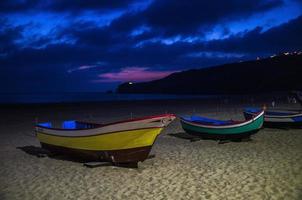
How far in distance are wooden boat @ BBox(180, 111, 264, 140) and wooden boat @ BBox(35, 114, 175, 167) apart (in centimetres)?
521

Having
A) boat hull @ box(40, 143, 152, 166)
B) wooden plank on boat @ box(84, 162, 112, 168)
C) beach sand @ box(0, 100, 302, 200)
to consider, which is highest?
boat hull @ box(40, 143, 152, 166)

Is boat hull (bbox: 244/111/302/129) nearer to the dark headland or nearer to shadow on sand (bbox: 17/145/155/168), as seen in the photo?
shadow on sand (bbox: 17/145/155/168)

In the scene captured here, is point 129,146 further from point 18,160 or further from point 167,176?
point 18,160

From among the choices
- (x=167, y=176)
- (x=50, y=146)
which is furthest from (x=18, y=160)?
(x=167, y=176)

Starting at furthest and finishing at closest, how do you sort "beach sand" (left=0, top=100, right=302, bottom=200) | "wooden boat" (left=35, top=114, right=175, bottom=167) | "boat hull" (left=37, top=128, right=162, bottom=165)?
"boat hull" (left=37, top=128, right=162, bottom=165) → "wooden boat" (left=35, top=114, right=175, bottom=167) → "beach sand" (left=0, top=100, right=302, bottom=200)

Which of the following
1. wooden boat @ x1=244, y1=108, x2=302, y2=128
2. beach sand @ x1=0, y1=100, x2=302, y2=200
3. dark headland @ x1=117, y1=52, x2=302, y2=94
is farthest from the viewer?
dark headland @ x1=117, y1=52, x2=302, y2=94

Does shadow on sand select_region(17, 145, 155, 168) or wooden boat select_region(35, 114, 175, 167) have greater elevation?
wooden boat select_region(35, 114, 175, 167)

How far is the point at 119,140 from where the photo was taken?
10312mm

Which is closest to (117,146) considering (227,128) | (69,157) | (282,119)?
(69,157)

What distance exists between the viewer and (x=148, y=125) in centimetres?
995

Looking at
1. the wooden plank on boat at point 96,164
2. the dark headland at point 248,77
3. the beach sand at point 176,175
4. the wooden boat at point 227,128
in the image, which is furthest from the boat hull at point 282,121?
the dark headland at point 248,77

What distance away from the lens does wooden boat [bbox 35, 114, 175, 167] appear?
997cm

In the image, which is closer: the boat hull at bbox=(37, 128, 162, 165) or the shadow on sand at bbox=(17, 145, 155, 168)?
the boat hull at bbox=(37, 128, 162, 165)

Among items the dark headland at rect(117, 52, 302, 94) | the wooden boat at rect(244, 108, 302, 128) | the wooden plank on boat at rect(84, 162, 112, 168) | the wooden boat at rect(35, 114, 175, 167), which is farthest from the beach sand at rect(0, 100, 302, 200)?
the dark headland at rect(117, 52, 302, 94)
